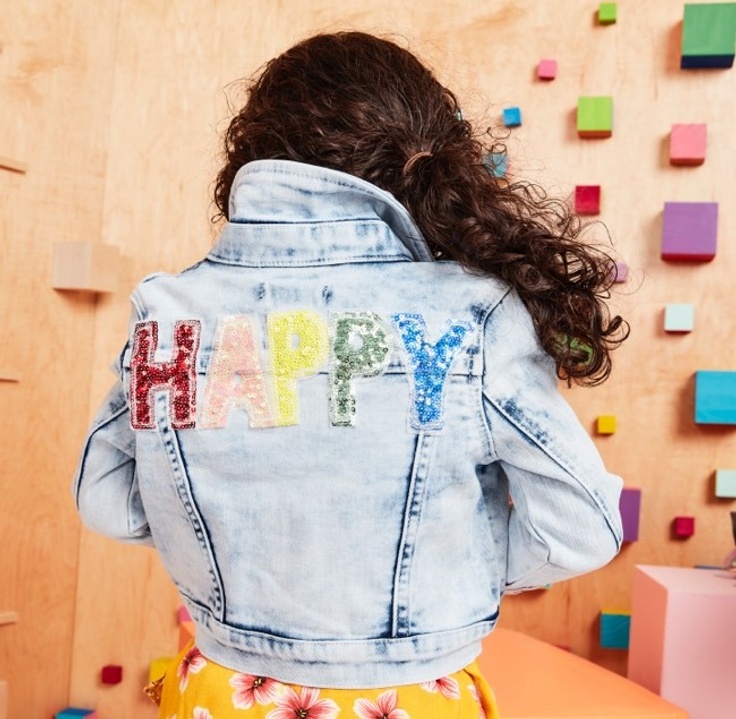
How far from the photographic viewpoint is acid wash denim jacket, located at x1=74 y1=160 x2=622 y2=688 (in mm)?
829

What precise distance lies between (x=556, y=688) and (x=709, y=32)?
1339 mm

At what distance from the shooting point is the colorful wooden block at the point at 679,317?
2.01 meters

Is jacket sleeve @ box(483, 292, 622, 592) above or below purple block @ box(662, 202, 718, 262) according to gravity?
below

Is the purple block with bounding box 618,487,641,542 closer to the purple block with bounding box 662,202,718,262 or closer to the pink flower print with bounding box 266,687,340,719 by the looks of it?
the purple block with bounding box 662,202,718,262

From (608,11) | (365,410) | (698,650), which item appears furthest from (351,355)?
(608,11)

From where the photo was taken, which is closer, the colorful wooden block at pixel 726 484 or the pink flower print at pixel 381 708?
the pink flower print at pixel 381 708

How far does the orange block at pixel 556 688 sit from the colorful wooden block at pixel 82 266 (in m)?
1.17

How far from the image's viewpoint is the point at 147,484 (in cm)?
93

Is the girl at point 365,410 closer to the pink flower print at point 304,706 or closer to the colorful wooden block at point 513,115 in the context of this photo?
the pink flower print at point 304,706

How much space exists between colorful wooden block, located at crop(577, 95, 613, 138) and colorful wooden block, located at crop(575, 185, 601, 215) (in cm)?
12

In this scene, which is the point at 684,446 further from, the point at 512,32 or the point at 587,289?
the point at 587,289

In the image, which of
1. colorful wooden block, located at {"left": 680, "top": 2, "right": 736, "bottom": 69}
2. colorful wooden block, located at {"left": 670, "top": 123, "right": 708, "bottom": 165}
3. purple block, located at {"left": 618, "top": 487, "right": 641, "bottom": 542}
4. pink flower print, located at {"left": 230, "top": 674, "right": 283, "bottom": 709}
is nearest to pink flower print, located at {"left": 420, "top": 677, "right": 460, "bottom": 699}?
pink flower print, located at {"left": 230, "top": 674, "right": 283, "bottom": 709}

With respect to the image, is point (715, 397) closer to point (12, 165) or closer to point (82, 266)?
point (82, 266)

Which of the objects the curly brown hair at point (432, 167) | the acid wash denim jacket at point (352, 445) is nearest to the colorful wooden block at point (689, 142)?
the curly brown hair at point (432, 167)
